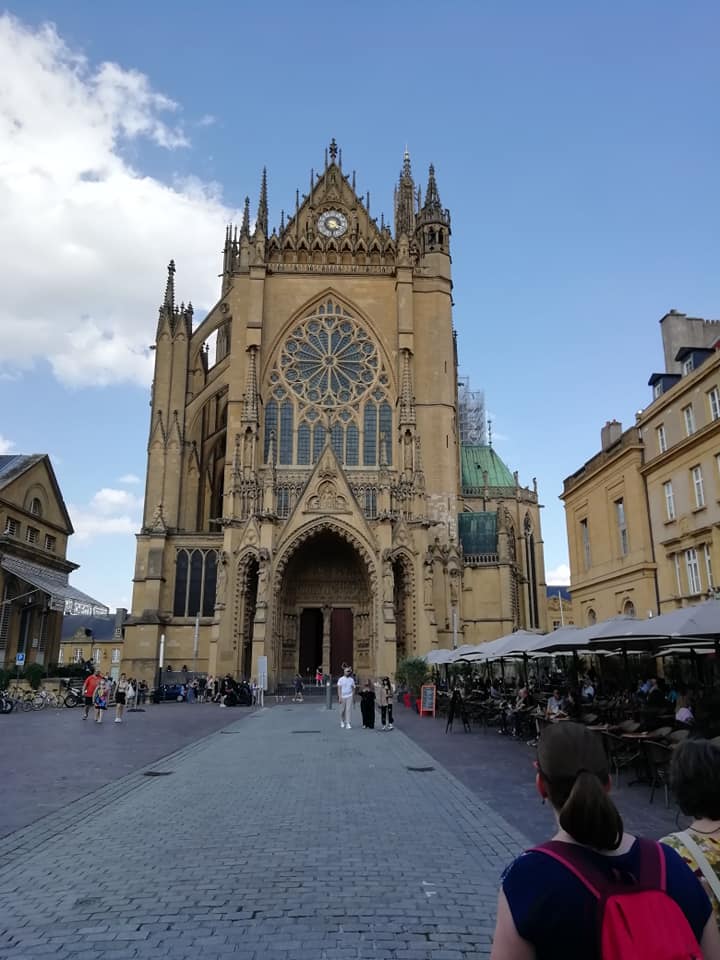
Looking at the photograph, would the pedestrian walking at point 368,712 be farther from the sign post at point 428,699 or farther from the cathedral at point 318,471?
the cathedral at point 318,471

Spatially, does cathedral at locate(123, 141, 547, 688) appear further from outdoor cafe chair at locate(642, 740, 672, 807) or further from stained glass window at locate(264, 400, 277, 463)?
outdoor cafe chair at locate(642, 740, 672, 807)

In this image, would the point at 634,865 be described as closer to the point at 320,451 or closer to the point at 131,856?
the point at 131,856

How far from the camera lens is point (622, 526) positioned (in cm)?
3028

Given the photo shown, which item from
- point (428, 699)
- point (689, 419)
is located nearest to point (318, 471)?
point (428, 699)

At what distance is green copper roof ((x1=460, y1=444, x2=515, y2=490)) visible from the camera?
61438mm

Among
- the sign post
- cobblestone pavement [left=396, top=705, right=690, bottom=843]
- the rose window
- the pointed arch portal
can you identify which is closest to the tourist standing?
cobblestone pavement [left=396, top=705, right=690, bottom=843]

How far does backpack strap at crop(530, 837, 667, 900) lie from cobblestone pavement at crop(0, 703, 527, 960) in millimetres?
3183

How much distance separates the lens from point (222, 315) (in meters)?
47.2

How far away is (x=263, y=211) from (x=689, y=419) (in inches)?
1219

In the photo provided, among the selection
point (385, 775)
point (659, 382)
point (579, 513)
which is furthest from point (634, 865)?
point (579, 513)

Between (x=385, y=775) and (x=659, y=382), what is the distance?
75.4ft

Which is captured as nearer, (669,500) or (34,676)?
(669,500)

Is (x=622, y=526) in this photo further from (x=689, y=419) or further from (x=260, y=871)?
(x=260, y=871)

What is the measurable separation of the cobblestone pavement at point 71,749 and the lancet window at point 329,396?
18.7 metres
